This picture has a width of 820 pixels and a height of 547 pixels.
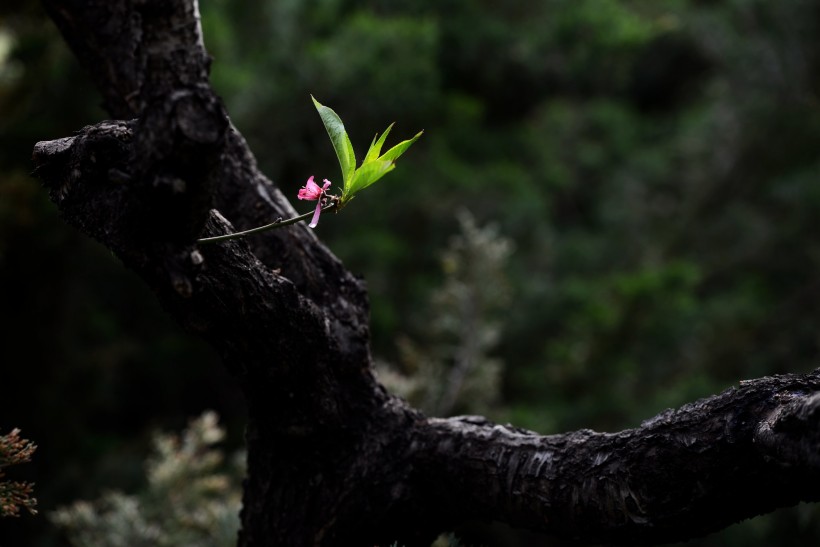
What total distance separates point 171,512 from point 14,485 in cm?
110

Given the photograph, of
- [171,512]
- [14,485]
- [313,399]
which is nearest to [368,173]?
[313,399]

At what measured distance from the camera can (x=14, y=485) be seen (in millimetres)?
1009

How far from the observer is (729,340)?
433 centimetres

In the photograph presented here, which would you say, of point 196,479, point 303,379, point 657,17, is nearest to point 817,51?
point 657,17

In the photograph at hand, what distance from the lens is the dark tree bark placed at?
875 millimetres

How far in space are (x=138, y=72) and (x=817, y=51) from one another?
4.51m

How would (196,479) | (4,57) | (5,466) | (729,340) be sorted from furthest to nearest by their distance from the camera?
(729,340), (4,57), (196,479), (5,466)

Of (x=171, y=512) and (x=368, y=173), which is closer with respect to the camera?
(x=368, y=173)

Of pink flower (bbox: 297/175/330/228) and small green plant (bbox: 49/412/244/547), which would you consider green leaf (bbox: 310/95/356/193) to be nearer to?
pink flower (bbox: 297/175/330/228)

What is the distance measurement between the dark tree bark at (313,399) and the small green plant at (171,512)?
63cm

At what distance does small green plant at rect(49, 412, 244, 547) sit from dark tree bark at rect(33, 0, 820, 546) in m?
0.63

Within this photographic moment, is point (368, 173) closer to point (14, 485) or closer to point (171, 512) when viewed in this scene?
point (14, 485)

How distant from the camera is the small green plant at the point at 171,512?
1.91 meters

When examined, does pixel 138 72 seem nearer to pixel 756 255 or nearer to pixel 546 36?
pixel 546 36
